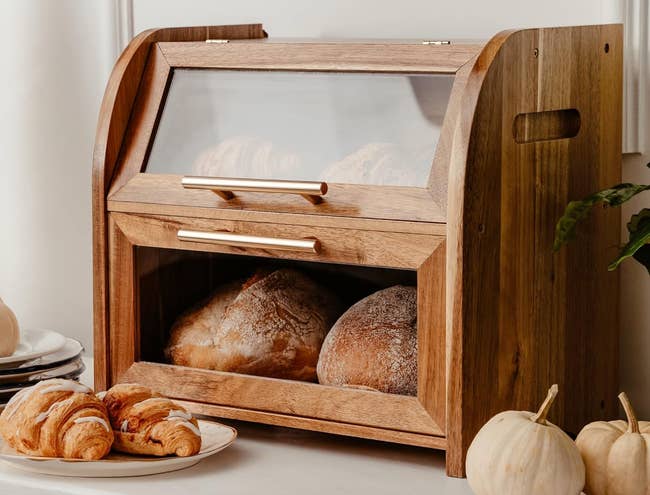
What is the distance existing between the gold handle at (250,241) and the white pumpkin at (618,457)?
428 millimetres

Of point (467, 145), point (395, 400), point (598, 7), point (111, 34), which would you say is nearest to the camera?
point (467, 145)

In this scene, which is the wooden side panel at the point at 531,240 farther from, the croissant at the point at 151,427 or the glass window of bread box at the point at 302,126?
the croissant at the point at 151,427

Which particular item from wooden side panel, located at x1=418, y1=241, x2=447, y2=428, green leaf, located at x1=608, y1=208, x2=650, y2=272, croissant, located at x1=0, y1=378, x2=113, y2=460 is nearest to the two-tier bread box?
wooden side panel, located at x1=418, y1=241, x2=447, y2=428

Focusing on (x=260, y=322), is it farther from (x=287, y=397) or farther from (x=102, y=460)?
(x=102, y=460)

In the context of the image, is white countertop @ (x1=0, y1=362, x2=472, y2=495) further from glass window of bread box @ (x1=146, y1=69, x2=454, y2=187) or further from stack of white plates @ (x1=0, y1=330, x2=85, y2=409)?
glass window of bread box @ (x1=146, y1=69, x2=454, y2=187)

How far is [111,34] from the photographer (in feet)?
7.06

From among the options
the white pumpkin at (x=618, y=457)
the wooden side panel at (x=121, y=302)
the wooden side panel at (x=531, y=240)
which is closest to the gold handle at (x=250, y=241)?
the wooden side panel at (x=121, y=302)

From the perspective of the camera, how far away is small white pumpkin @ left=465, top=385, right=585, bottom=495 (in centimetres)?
120

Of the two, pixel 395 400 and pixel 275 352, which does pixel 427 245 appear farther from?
pixel 275 352

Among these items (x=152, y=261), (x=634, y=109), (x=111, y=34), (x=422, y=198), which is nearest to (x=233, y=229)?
(x=152, y=261)

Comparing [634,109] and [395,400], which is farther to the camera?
[634,109]

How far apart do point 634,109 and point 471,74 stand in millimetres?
432

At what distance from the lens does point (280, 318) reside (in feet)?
5.22

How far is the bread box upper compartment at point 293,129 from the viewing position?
1420 millimetres
